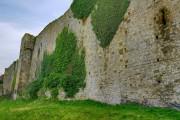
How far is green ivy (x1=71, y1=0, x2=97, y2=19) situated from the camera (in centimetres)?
1811

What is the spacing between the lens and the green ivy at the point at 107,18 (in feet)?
50.7

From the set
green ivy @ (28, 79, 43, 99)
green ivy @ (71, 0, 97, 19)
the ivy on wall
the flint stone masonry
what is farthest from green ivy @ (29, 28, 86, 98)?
the ivy on wall

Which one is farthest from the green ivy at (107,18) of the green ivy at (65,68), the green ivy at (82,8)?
the green ivy at (65,68)

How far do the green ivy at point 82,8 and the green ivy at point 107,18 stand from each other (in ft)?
2.84

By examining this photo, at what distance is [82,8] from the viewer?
19328 millimetres

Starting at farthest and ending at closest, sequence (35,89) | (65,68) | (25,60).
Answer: (25,60)
(35,89)
(65,68)

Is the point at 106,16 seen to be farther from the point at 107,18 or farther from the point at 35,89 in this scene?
the point at 35,89

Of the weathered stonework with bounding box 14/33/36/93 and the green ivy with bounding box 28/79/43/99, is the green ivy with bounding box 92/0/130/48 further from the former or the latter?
the weathered stonework with bounding box 14/33/36/93

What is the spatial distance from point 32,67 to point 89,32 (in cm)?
1267

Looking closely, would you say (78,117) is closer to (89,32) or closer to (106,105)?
(106,105)

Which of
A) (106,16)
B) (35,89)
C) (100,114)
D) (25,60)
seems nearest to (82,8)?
(106,16)

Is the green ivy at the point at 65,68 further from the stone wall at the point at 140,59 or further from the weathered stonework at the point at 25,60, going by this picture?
the weathered stonework at the point at 25,60

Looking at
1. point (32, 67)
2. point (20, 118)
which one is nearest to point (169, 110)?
point (20, 118)

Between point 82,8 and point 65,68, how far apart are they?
3.69 meters
